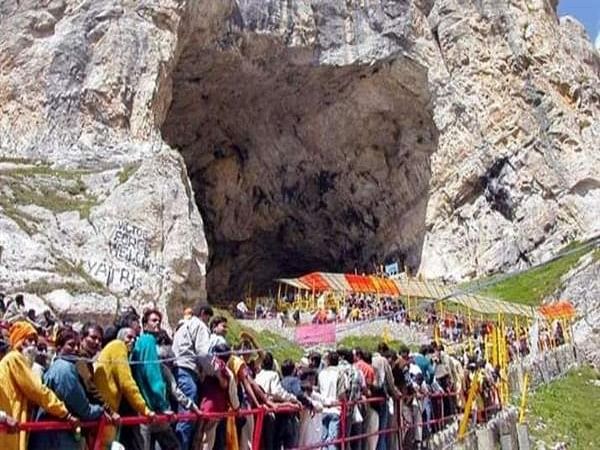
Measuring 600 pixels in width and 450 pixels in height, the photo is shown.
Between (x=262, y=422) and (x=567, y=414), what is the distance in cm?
1183

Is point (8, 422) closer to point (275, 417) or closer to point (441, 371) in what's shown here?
point (275, 417)

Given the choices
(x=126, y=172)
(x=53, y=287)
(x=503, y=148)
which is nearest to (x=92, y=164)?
(x=126, y=172)

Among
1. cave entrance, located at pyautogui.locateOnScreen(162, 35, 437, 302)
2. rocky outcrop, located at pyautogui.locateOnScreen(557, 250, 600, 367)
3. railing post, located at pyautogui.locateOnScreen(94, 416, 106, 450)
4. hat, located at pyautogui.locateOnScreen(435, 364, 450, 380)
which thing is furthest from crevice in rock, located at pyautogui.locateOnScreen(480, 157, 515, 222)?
railing post, located at pyautogui.locateOnScreen(94, 416, 106, 450)

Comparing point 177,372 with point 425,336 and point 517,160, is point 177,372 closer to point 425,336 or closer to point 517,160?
point 425,336

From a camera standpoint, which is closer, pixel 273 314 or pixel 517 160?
pixel 273 314

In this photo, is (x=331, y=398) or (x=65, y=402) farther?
(x=331, y=398)

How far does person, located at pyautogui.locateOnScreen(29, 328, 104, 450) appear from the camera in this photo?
6348 mm

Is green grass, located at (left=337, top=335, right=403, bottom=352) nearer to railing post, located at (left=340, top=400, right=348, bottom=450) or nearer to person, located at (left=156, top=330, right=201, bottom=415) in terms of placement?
railing post, located at (left=340, top=400, right=348, bottom=450)

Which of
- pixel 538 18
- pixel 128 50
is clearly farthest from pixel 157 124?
pixel 538 18

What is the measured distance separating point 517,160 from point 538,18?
879 cm

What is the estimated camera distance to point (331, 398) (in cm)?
1027

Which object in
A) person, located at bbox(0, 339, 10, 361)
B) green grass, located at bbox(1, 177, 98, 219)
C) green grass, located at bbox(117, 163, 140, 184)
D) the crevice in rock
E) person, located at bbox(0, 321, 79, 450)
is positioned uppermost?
the crevice in rock

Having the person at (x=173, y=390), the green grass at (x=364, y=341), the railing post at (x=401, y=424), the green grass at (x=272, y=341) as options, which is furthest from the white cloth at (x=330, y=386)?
the green grass at (x=364, y=341)

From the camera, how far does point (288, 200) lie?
1767 inches
